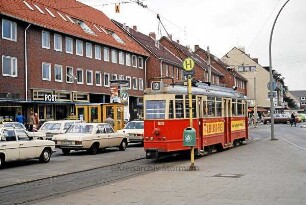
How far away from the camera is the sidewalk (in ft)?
32.1

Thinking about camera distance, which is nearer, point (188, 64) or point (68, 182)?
point (68, 182)

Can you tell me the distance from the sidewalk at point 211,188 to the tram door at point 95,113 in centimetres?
2114

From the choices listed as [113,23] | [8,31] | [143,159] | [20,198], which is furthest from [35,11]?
[20,198]

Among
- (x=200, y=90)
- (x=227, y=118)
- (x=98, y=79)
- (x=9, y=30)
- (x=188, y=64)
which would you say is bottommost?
(x=227, y=118)

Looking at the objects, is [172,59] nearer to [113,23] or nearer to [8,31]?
[113,23]

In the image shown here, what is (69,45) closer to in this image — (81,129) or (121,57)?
(121,57)

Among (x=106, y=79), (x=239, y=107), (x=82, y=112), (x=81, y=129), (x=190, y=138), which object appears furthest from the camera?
(x=106, y=79)

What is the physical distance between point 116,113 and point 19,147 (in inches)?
734

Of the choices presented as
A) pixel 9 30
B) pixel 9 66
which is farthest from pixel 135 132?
pixel 9 30

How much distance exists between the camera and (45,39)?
41875 millimetres

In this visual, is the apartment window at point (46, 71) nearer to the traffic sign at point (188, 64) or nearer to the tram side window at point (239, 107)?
the tram side window at point (239, 107)

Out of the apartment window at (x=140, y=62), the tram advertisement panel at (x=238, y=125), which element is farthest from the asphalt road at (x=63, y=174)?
the apartment window at (x=140, y=62)

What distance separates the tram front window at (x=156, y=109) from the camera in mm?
18578

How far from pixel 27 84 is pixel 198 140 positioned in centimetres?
2231
